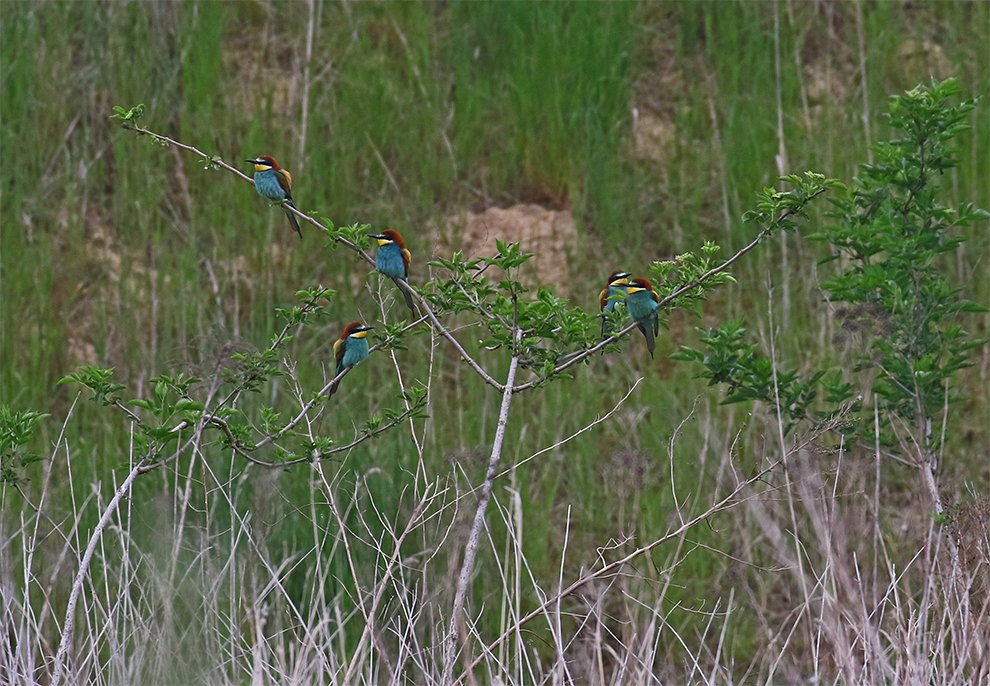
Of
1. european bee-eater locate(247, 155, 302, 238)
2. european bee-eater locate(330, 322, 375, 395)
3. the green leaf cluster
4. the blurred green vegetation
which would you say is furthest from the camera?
the blurred green vegetation

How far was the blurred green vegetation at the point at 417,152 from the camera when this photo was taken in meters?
5.37

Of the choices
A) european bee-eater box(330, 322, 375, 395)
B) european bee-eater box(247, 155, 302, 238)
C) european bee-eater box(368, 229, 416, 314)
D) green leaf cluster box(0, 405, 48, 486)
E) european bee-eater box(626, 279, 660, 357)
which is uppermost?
european bee-eater box(247, 155, 302, 238)

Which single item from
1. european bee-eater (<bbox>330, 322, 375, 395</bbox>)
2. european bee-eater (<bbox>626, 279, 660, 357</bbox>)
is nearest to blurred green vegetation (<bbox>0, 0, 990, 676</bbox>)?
european bee-eater (<bbox>330, 322, 375, 395</bbox>)

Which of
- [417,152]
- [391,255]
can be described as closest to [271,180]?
[391,255]

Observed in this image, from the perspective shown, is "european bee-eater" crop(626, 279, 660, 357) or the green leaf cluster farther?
"european bee-eater" crop(626, 279, 660, 357)

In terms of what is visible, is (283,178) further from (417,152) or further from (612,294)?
(417,152)

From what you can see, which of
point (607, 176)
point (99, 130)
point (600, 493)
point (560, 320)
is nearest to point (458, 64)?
point (607, 176)

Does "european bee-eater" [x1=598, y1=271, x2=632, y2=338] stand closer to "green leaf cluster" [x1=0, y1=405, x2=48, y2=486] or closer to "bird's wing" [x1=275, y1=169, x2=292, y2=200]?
"bird's wing" [x1=275, y1=169, x2=292, y2=200]

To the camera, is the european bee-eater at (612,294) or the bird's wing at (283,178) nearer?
the european bee-eater at (612,294)

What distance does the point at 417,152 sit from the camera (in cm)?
630

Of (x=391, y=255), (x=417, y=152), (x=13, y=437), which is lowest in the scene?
(x=13, y=437)

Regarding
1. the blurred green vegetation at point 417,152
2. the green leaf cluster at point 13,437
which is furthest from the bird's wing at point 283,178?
the blurred green vegetation at point 417,152

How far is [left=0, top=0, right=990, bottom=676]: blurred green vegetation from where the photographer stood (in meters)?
5.37

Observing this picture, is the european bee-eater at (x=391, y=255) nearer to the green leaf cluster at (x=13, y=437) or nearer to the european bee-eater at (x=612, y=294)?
the european bee-eater at (x=612, y=294)
